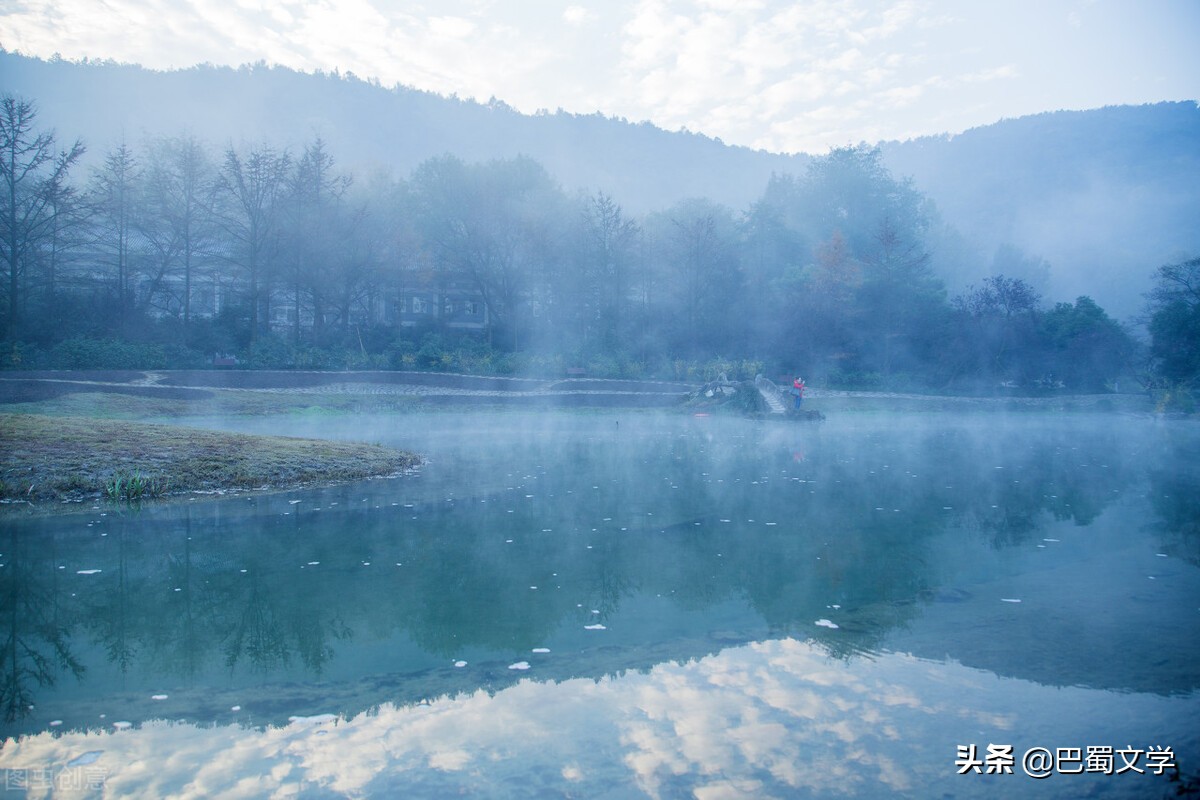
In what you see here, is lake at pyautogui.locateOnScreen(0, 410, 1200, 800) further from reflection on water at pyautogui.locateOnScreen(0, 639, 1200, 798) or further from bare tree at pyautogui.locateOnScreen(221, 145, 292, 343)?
bare tree at pyautogui.locateOnScreen(221, 145, 292, 343)

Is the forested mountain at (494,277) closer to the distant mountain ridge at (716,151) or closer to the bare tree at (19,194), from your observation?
the bare tree at (19,194)

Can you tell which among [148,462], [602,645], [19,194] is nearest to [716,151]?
[19,194]

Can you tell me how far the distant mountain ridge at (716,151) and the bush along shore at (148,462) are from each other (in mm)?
81551

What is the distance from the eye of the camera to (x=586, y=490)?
12859mm

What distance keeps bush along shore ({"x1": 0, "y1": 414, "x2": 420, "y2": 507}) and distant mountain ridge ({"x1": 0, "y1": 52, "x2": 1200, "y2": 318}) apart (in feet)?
268

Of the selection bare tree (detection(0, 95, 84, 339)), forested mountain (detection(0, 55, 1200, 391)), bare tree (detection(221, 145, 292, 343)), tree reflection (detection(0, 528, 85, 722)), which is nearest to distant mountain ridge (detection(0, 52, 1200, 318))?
forested mountain (detection(0, 55, 1200, 391))

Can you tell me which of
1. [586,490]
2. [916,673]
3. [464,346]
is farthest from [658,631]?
→ [464,346]

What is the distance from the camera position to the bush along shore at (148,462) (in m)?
11.2

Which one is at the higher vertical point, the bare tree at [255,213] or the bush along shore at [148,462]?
the bare tree at [255,213]

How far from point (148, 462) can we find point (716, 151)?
125m

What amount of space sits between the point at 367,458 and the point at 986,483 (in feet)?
37.4

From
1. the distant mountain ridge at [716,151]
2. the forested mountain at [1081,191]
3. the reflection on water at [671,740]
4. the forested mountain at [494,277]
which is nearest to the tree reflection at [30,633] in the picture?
the reflection on water at [671,740]

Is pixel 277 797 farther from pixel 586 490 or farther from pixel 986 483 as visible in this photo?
pixel 986 483

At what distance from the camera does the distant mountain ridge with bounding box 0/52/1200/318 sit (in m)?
91.5
